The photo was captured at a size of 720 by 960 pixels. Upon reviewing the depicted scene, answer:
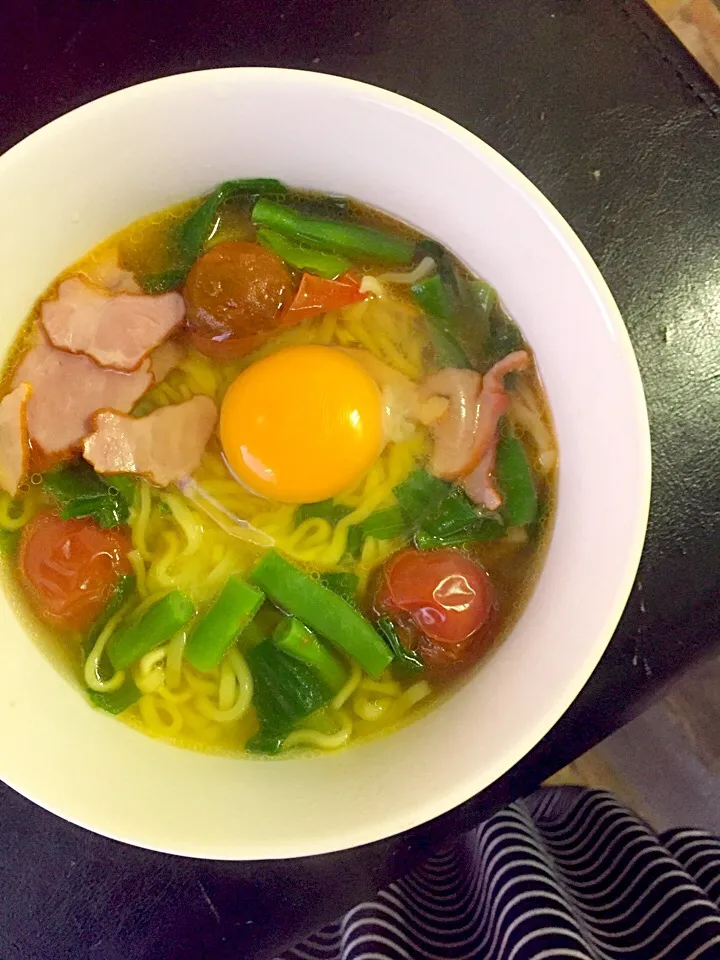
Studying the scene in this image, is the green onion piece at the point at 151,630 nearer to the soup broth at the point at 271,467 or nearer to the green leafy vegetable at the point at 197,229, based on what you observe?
the soup broth at the point at 271,467

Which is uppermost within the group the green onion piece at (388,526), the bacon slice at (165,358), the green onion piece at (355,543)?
the bacon slice at (165,358)

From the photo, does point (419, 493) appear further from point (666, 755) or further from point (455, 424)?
point (666, 755)

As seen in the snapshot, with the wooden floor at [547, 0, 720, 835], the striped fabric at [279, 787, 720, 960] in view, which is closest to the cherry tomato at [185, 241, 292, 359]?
the striped fabric at [279, 787, 720, 960]

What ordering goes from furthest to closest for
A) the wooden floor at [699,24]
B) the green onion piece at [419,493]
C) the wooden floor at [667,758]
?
1. the wooden floor at [667,758]
2. the wooden floor at [699,24]
3. the green onion piece at [419,493]

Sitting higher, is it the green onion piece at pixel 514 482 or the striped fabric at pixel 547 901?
the green onion piece at pixel 514 482

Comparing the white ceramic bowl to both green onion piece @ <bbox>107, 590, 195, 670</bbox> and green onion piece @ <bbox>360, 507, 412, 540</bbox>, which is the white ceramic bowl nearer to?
green onion piece @ <bbox>107, 590, 195, 670</bbox>

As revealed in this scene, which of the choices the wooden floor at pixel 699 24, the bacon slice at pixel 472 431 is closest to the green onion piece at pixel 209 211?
the bacon slice at pixel 472 431

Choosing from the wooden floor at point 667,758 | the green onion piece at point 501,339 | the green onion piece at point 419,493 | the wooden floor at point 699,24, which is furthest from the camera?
the wooden floor at point 667,758

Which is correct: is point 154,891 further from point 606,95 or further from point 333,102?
point 606,95
